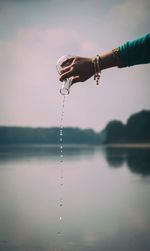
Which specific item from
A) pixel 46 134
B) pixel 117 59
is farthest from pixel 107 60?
pixel 46 134

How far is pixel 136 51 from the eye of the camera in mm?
592

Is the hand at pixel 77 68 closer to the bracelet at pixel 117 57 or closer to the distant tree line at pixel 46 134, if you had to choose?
the bracelet at pixel 117 57

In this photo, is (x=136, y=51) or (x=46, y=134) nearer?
(x=136, y=51)

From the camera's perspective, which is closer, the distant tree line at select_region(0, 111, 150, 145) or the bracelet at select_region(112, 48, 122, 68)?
the bracelet at select_region(112, 48, 122, 68)

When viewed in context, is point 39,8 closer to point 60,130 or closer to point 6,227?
point 60,130

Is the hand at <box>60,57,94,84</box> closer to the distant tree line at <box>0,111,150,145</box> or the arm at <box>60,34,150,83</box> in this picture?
the arm at <box>60,34,150,83</box>

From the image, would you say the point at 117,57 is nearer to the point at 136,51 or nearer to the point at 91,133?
the point at 136,51

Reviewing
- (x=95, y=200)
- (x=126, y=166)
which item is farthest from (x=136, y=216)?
(x=126, y=166)

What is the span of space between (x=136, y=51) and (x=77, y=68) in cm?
10

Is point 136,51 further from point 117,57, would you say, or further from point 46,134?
point 46,134

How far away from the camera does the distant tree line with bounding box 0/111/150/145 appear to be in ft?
8.62

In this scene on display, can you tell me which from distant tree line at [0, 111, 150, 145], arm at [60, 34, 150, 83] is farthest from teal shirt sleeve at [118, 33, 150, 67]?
distant tree line at [0, 111, 150, 145]

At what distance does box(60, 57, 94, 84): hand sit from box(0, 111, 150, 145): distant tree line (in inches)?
70.1

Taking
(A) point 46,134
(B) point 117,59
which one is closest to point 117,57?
(B) point 117,59
